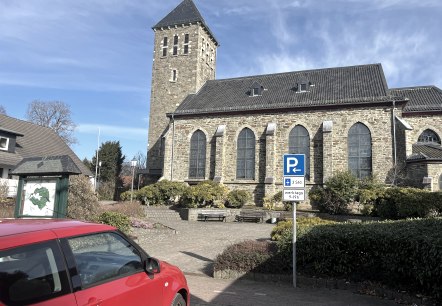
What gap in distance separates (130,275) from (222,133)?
81.9ft

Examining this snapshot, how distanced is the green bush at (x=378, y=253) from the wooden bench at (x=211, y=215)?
44.5 ft

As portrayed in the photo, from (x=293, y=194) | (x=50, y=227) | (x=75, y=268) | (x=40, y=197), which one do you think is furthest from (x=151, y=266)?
(x=40, y=197)

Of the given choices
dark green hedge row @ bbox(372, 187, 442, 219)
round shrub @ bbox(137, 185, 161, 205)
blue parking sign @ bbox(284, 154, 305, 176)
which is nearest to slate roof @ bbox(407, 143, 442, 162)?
dark green hedge row @ bbox(372, 187, 442, 219)

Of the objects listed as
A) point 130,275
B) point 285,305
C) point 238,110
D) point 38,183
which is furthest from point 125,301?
point 238,110

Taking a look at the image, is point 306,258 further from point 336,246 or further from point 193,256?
point 193,256

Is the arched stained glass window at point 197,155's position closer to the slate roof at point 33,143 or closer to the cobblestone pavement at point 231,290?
the slate roof at point 33,143

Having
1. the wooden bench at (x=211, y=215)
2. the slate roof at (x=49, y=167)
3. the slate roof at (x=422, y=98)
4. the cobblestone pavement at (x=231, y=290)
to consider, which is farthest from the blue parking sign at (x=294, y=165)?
the slate roof at (x=422, y=98)

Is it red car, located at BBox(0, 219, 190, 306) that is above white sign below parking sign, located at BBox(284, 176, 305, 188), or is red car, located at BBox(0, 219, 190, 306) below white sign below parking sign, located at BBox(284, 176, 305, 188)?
below

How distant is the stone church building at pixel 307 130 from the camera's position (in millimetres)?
24234

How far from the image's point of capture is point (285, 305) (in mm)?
6047

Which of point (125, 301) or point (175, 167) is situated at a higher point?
point (175, 167)

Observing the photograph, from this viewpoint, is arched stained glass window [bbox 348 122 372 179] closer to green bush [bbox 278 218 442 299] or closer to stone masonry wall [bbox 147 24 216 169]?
stone masonry wall [bbox 147 24 216 169]

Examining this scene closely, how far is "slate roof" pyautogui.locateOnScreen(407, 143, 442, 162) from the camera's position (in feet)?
72.8

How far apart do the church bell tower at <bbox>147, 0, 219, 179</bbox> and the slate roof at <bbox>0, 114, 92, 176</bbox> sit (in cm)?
691
